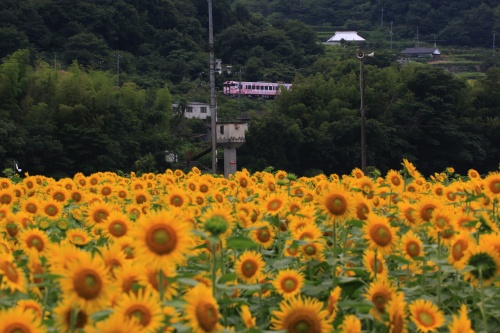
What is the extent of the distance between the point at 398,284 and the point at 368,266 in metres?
0.19

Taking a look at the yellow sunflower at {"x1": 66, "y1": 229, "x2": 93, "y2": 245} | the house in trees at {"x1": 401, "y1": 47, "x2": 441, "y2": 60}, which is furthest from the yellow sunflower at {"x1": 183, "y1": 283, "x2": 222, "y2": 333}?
the house in trees at {"x1": 401, "y1": 47, "x2": 441, "y2": 60}

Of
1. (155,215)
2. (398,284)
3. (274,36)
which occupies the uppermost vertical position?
(274,36)

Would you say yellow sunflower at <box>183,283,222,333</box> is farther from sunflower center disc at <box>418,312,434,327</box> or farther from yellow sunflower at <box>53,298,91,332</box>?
sunflower center disc at <box>418,312,434,327</box>

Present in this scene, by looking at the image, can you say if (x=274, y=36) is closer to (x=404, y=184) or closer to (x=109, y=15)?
(x=109, y=15)

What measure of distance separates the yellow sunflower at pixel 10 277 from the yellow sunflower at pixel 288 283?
2.17ft

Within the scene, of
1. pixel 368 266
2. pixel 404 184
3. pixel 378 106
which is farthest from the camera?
pixel 378 106

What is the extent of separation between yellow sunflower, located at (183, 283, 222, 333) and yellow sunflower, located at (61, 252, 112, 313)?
0.56ft

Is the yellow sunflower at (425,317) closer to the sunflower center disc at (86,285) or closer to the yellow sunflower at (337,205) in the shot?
the yellow sunflower at (337,205)

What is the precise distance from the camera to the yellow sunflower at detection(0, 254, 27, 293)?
1.91 meters

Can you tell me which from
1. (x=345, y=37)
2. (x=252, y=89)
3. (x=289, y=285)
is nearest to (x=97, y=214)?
(x=289, y=285)

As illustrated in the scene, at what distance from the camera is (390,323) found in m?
1.92

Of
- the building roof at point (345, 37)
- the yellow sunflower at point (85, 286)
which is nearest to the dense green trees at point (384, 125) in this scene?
the yellow sunflower at point (85, 286)

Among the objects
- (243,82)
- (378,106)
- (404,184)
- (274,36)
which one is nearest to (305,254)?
(404,184)

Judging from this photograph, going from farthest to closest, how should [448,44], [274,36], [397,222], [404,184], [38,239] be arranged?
[448,44]
[274,36]
[404,184]
[397,222]
[38,239]
